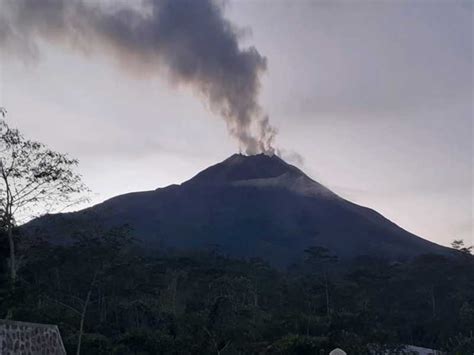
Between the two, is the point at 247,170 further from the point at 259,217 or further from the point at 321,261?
the point at 321,261

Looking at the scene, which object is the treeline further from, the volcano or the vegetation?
the volcano

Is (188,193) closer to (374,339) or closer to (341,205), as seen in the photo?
(341,205)

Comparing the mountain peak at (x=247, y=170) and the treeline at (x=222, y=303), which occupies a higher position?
the mountain peak at (x=247, y=170)

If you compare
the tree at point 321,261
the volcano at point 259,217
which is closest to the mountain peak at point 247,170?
the volcano at point 259,217

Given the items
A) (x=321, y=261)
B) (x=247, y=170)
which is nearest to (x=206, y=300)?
(x=321, y=261)

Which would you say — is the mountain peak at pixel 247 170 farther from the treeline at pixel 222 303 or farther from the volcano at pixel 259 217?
the treeline at pixel 222 303
